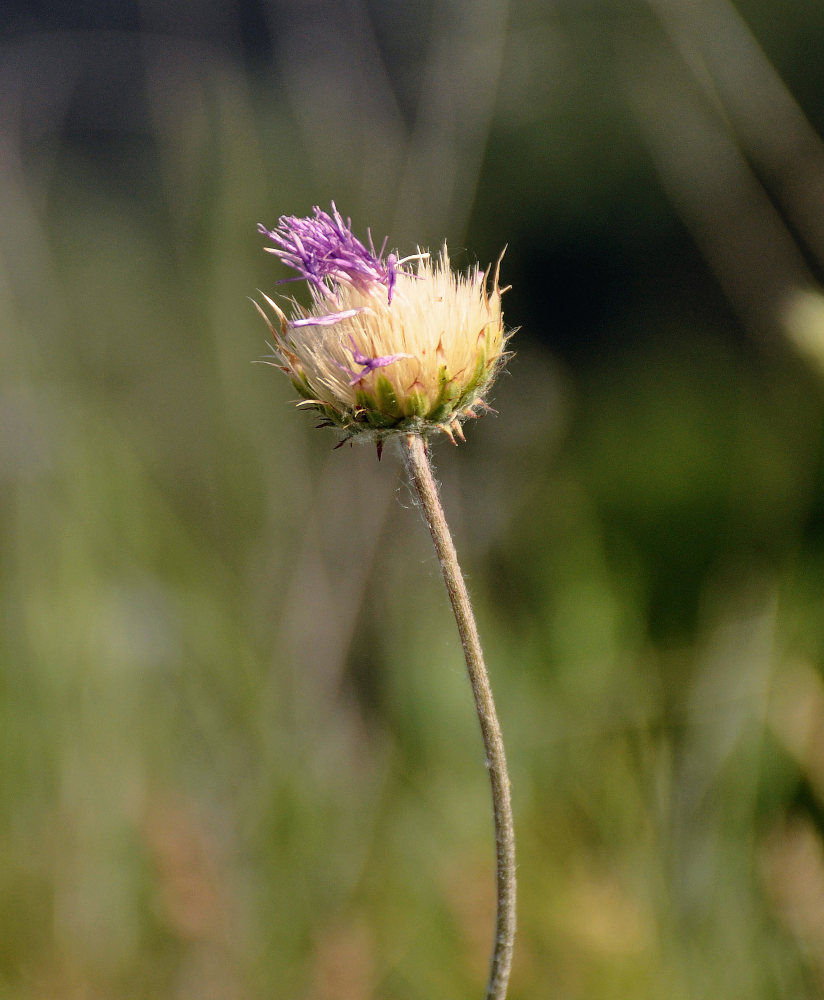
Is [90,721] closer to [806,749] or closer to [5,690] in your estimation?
[5,690]

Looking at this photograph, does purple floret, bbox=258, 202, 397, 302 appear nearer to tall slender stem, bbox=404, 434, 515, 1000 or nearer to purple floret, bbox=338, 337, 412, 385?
purple floret, bbox=338, 337, 412, 385

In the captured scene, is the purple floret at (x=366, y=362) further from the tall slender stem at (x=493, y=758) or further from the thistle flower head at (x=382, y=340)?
the tall slender stem at (x=493, y=758)

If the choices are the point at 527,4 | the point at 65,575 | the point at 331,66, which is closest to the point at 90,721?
the point at 65,575

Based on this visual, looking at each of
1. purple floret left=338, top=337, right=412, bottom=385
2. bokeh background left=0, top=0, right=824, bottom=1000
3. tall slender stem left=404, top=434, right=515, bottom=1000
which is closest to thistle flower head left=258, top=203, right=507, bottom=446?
purple floret left=338, top=337, right=412, bottom=385

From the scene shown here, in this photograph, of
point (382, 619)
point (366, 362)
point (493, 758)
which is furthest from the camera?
point (382, 619)

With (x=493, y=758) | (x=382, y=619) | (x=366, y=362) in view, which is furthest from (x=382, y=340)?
(x=382, y=619)

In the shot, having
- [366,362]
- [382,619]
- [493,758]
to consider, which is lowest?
[493,758]

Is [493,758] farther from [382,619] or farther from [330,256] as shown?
[382,619]
